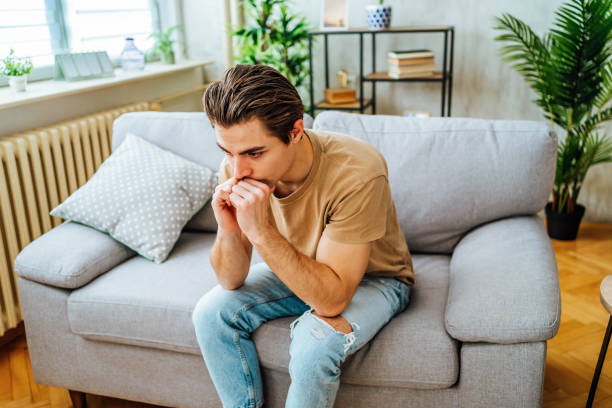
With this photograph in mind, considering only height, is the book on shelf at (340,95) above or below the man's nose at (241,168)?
below

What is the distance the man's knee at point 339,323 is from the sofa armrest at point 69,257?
2.54 ft

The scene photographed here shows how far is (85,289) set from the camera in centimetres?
165

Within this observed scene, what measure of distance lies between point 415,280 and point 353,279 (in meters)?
0.37

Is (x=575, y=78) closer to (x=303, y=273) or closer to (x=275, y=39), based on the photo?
(x=275, y=39)

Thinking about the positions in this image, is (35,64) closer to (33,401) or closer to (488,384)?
(33,401)

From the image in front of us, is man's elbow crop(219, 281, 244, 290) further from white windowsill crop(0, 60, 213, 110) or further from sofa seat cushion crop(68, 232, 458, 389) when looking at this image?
white windowsill crop(0, 60, 213, 110)

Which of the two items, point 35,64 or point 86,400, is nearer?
point 86,400

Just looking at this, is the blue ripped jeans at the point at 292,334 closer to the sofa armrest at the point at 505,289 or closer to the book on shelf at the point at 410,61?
the sofa armrest at the point at 505,289

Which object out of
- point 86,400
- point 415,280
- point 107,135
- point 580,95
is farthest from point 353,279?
point 580,95

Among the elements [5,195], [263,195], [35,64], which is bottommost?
[5,195]

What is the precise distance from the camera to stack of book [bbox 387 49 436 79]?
317 cm

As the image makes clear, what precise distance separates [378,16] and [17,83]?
1.88 m

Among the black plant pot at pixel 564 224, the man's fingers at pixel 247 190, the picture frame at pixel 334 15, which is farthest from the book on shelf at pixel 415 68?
the man's fingers at pixel 247 190

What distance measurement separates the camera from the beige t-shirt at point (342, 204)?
1276 millimetres
